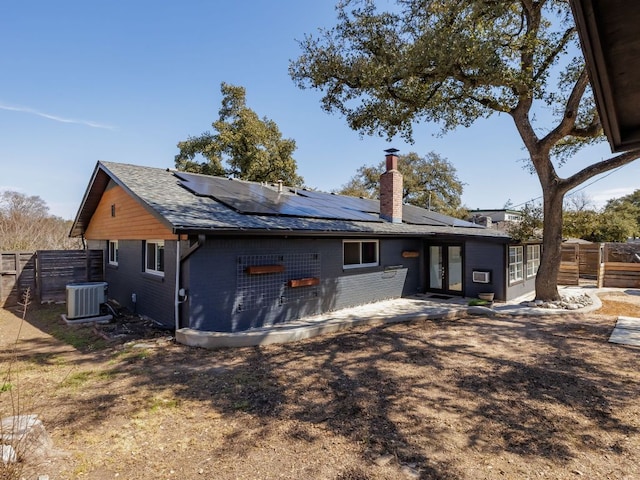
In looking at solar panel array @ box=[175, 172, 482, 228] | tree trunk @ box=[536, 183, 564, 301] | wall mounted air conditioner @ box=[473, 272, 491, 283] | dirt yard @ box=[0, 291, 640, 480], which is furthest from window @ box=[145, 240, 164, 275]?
tree trunk @ box=[536, 183, 564, 301]

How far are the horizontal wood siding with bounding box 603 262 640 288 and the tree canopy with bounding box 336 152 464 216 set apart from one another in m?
17.6

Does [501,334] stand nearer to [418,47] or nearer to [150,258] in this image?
[418,47]

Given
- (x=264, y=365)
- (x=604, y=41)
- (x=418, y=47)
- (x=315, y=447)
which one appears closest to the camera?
(x=604, y=41)

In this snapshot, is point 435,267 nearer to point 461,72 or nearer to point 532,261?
point 532,261

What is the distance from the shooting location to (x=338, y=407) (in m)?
4.14

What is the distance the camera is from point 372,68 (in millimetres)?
8773

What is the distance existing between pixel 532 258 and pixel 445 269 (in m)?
4.58

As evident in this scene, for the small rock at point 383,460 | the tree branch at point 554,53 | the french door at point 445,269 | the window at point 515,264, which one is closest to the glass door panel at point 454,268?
the french door at point 445,269

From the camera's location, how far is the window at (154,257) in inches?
333

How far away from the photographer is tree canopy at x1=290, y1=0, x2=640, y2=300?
26.5ft

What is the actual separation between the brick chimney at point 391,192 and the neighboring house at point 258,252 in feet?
0.13

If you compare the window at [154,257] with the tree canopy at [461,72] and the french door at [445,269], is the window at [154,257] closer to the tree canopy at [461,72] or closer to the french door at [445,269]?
the tree canopy at [461,72]

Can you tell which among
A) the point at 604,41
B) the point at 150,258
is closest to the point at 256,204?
the point at 150,258

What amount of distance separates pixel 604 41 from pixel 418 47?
6.49 meters
